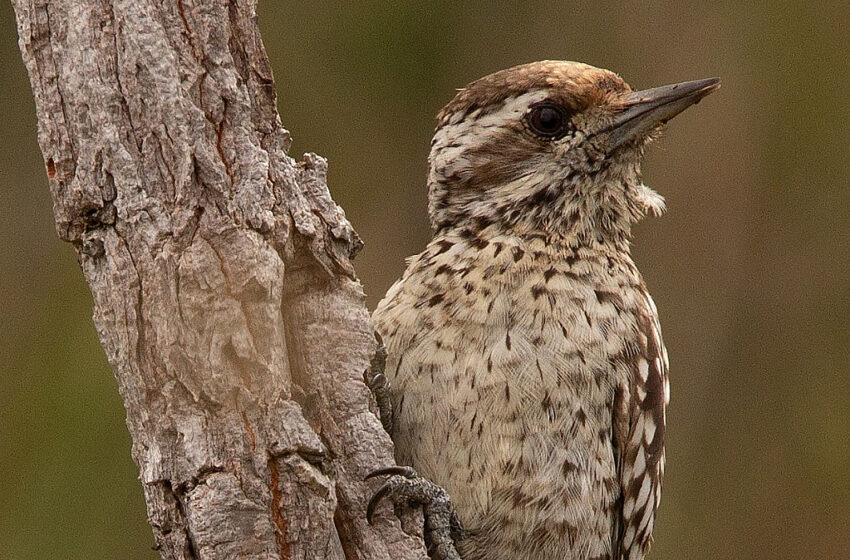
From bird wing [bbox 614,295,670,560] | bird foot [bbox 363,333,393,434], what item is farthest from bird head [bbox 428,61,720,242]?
bird foot [bbox 363,333,393,434]

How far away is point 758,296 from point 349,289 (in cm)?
369

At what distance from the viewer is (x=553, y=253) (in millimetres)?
3262

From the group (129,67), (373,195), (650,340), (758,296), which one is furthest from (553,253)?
(758,296)

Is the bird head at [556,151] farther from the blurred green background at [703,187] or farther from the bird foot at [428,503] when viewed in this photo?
the blurred green background at [703,187]

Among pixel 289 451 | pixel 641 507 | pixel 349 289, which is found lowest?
pixel 641 507

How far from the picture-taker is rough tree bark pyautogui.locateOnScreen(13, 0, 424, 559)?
2.42 metres

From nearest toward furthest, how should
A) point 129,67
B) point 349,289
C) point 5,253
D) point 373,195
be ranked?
point 129,67
point 349,289
point 5,253
point 373,195

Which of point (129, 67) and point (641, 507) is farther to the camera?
point (641, 507)

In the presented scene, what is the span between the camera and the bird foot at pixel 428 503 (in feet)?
8.86

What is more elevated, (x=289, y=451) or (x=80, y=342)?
(x=80, y=342)

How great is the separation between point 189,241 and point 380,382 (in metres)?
0.70

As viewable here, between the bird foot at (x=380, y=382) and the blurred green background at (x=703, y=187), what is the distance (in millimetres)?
2555

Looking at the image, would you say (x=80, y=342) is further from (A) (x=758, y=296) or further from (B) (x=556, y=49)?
(A) (x=758, y=296)

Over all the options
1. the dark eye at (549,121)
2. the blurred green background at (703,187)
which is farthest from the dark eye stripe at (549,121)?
the blurred green background at (703,187)
